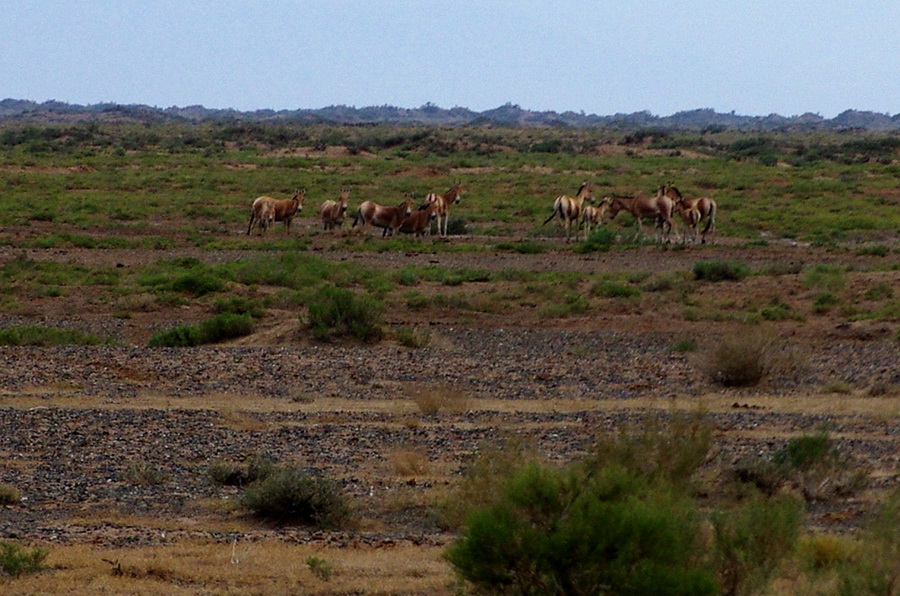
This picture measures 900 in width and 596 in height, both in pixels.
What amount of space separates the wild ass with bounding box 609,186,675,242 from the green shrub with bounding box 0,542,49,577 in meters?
27.2

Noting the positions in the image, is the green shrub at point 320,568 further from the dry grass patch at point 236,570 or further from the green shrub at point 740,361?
the green shrub at point 740,361

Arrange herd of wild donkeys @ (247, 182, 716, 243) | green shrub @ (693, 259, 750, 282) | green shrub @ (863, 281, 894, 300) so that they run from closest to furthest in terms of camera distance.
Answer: green shrub @ (863, 281, 894, 300)
green shrub @ (693, 259, 750, 282)
herd of wild donkeys @ (247, 182, 716, 243)

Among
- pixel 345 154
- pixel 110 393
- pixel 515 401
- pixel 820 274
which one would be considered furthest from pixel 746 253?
pixel 345 154

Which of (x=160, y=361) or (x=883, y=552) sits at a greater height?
(x=883, y=552)

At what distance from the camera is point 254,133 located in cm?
8444

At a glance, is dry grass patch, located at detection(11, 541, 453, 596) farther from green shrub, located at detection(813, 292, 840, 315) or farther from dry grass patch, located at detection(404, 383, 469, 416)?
green shrub, located at detection(813, 292, 840, 315)

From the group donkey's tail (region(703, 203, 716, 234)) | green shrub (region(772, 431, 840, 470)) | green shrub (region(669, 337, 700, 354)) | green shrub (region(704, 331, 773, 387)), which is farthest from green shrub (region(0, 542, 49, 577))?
donkey's tail (region(703, 203, 716, 234))

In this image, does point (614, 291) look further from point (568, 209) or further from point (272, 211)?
point (272, 211)

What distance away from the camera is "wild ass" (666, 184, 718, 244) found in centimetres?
3434

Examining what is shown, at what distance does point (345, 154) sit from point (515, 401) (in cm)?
5378

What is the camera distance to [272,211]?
36156 millimetres

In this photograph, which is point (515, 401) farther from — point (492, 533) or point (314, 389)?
point (492, 533)

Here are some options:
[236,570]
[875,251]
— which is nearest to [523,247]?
[875,251]

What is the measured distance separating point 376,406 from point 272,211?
70.7ft
